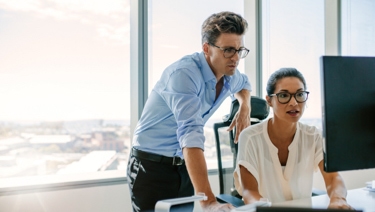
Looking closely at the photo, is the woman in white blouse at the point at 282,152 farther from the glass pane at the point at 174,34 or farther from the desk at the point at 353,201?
the glass pane at the point at 174,34

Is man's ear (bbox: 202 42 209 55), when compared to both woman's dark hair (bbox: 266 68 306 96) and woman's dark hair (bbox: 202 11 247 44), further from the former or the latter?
woman's dark hair (bbox: 266 68 306 96)

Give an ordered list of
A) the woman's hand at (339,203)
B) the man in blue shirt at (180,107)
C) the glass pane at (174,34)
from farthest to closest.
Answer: the glass pane at (174,34)
the man in blue shirt at (180,107)
the woman's hand at (339,203)

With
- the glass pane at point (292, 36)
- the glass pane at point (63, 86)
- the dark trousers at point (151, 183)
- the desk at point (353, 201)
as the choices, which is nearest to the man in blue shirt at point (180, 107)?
the dark trousers at point (151, 183)

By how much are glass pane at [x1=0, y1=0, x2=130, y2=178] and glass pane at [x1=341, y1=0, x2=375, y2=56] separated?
1.97 metres

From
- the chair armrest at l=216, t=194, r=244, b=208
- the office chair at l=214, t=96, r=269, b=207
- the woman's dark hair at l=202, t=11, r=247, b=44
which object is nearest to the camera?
the woman's dark hair at l=202, t=11, r=247, b=44

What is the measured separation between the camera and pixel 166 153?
174cm

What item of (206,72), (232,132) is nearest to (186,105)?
(206,72)

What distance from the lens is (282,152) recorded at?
1.71m

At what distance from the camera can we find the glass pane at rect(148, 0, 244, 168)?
2.98 m

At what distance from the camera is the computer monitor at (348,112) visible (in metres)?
0.99

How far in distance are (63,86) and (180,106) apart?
1.51 m

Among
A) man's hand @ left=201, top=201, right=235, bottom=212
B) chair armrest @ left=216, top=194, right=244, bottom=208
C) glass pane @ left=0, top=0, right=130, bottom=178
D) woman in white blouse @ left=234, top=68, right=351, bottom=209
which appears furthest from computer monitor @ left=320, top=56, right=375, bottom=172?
glass pane @ left=0, top=0, right=130, bottom=178

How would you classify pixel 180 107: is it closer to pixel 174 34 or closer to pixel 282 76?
pixel 282 76

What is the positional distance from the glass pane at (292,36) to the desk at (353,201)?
213cm
